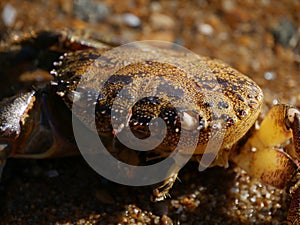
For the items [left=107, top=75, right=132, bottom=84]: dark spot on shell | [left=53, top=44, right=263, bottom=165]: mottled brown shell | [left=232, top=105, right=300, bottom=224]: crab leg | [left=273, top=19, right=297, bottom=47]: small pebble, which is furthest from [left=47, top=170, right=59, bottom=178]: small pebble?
[left=273, top=19, right=297, bottom=47]: small pebble

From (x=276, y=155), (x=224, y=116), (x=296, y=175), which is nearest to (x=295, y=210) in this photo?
(x=296, y=175)

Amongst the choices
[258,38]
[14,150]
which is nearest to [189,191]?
[14,150]

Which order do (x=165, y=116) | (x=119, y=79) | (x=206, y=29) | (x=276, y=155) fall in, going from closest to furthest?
(x=165, y=116) → (x=119, y=79) → (x=276, y=155) → (x=206, y=29)

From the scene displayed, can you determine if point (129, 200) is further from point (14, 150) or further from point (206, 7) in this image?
→ point (206, 7)

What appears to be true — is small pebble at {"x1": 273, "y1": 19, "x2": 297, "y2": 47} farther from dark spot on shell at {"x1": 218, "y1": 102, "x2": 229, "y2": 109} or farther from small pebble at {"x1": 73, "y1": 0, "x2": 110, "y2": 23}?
dark spot on shell at {"x1": 218, "y1": 102, "x2": 229, "y2": 109}

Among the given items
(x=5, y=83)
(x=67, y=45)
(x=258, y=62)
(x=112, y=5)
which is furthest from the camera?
(x=112, y=5)

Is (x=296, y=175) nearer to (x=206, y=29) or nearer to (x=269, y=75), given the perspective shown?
(x=269, y=75)

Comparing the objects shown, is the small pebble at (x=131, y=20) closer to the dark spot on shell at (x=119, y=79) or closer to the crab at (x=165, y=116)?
the crab at (x=165, y=116)
